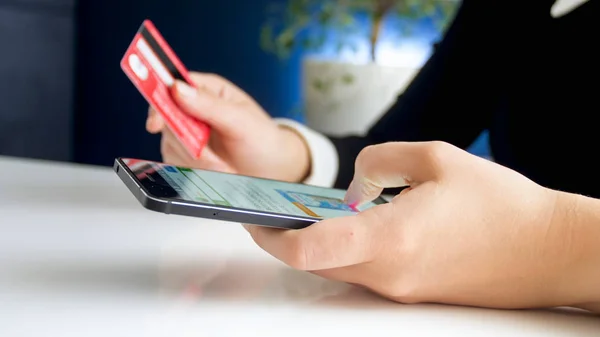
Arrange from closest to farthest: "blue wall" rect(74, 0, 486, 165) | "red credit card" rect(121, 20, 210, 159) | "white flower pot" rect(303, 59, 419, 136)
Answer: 1. "red credit card" rect(121, 20, 210, 159)
2. "white flower pot" rect(303, 59, 419, 136)
3. "blue wall" rect(74, 0, 486, 165)

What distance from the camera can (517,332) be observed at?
37 cm

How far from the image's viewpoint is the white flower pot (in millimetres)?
1957

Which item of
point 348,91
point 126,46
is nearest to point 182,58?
point 126,46

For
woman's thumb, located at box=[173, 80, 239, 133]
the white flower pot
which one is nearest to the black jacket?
woman's thumb, located at box=[173, 80, 239, 133]

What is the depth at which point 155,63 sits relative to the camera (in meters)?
0.70

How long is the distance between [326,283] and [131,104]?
1.95 meters

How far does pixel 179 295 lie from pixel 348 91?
1637 mm

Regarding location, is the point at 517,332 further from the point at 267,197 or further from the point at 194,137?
the point at 194,137

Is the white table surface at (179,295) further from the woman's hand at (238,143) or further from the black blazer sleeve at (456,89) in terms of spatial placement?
the black blazer sleeve at (456,89)

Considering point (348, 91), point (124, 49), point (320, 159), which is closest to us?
point (320, 159)

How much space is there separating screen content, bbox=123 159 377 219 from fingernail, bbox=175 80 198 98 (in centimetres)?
23

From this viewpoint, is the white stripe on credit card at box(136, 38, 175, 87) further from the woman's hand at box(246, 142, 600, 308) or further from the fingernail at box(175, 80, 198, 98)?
the woman's hand at box(246, 142, 600, 308)

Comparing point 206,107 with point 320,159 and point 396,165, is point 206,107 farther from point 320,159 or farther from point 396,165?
point 396,165

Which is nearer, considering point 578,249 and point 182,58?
point 578,249
